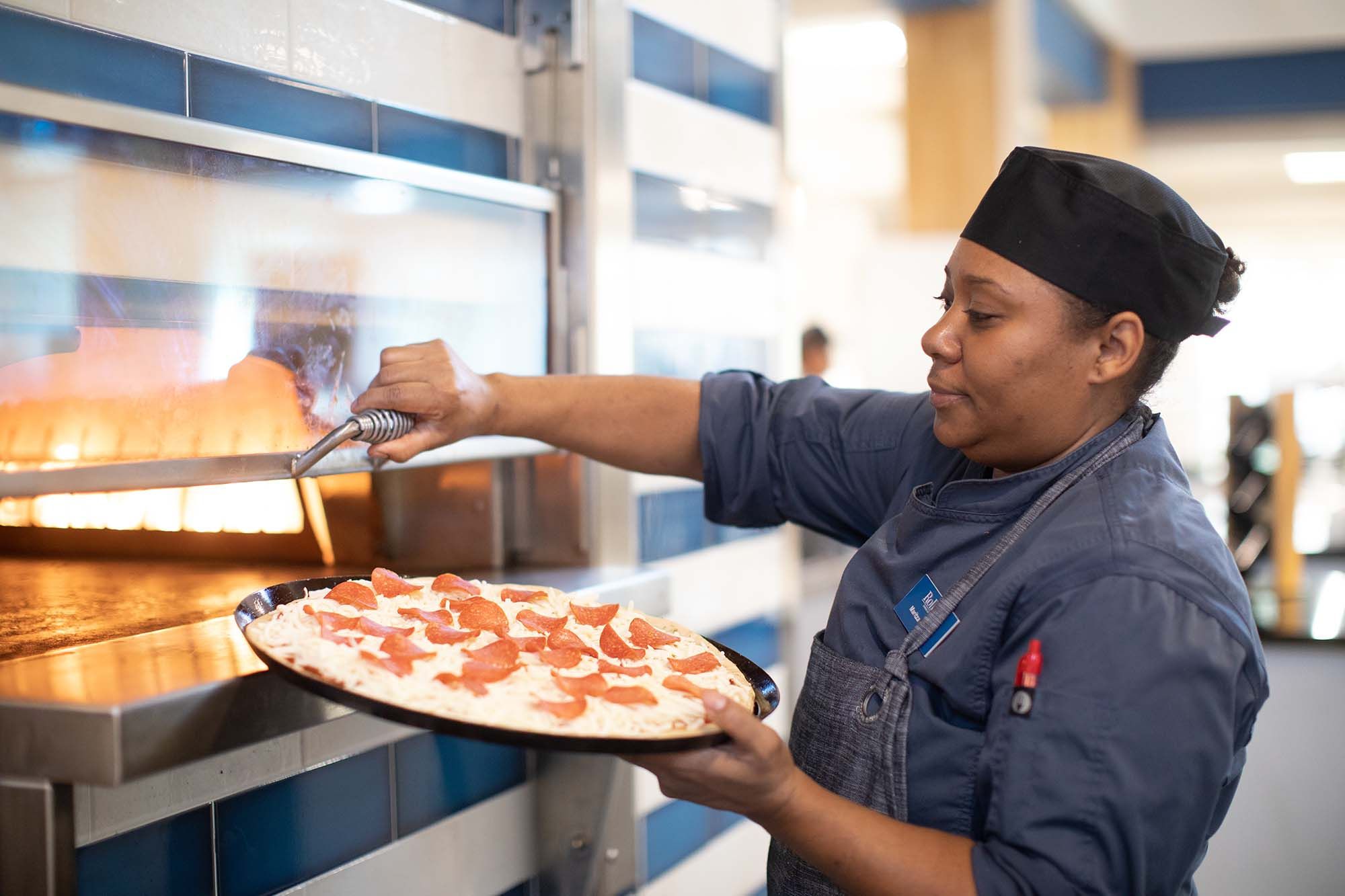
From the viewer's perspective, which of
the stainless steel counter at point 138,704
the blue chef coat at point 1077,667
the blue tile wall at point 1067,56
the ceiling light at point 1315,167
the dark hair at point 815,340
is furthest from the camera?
the ceiling light at point 1315,167

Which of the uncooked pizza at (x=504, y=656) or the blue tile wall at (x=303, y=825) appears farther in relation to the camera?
the blue tile wall at (x=303, y=825)

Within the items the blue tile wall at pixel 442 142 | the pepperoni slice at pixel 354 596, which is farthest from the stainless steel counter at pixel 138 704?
the blue tile wall at pixel 442 142

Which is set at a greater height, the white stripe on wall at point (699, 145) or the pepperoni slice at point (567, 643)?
the white stripe on wall at point (699, 145)

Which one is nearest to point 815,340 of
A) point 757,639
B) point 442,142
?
point 757,639

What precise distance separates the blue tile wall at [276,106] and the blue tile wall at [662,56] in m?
0.70

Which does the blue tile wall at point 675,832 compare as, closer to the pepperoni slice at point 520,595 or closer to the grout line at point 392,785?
the grout line at point 392,785

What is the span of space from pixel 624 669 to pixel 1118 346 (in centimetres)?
69

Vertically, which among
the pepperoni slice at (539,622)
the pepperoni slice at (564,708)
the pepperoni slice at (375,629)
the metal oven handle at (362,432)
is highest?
the metal oven handle at (362,432)

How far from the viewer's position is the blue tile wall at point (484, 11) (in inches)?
74.8

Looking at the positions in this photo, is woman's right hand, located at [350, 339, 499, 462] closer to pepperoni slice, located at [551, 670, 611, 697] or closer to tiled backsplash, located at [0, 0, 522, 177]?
tiled backsplash, located at [0, 0, 522, 177]

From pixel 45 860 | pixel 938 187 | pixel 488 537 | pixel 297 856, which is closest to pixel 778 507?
pixel 488 537

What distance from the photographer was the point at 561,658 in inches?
51.7

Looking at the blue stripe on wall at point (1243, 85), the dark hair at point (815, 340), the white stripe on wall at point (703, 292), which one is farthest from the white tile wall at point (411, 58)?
the blue stripe on wall at point (1243, 85)

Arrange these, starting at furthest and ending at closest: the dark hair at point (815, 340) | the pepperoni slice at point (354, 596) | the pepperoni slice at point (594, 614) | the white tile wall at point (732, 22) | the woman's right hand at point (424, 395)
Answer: the dark hair at point (815, 340)
the white tile wall at point (732, 22)
the woman's right hand at point (424, 395)
the pepperoni slice at point (594, 614)
the pepperoni slice at point (354, 596)
